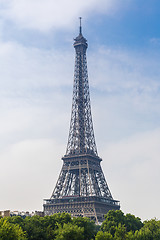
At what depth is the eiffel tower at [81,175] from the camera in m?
148

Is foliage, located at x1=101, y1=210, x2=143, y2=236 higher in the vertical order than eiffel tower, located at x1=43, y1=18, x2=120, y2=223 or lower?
lower

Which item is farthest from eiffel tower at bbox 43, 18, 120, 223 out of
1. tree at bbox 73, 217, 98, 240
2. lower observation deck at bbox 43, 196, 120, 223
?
tree at bbox 73, 217, 98, 240

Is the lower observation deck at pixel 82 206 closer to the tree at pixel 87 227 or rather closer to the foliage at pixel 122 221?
the foliage at pixel 122 221

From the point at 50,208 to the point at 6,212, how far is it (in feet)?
83.2

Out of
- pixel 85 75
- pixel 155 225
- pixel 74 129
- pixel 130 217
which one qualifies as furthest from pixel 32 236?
pixel 85 75

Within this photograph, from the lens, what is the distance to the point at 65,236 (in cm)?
7156

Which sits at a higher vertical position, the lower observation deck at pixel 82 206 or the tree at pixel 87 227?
the lower observation deck at pixel 82 206

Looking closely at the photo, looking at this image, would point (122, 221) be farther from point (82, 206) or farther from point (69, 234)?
point (69, 234)

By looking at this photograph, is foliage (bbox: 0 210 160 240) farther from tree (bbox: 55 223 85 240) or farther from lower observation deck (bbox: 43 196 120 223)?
lower observation deck (bbox: 43 196 120 223)

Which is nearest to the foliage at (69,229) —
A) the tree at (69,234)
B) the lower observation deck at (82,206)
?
the tree at (69,234)

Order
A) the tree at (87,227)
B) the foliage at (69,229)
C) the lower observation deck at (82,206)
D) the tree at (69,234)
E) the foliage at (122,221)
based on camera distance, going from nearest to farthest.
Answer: the foliage at (69,229) < the tree at (69,234) < the tree at (87,227) < the foliage at (122,221) < the lower observation deck at (82,206)

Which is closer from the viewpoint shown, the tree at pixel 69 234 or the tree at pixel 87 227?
the tree at pixel 69 234

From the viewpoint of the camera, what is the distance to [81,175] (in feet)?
506

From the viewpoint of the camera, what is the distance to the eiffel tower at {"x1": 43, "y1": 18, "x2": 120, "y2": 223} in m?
148
